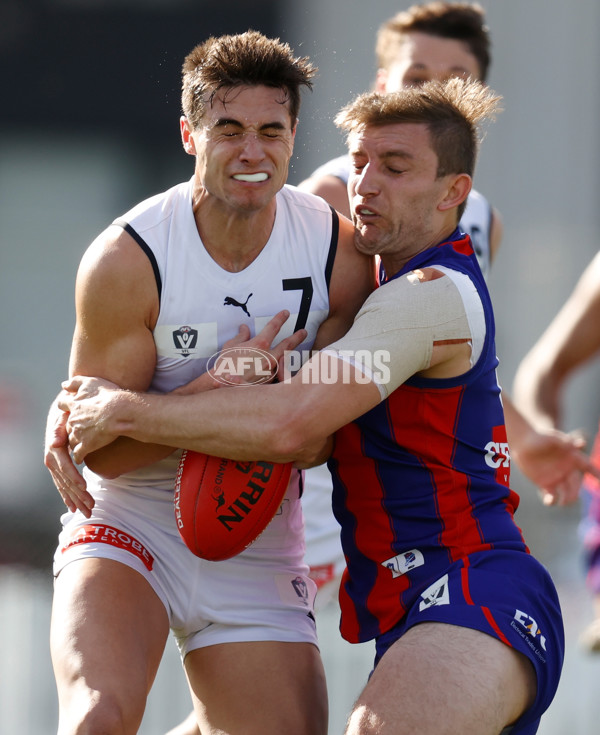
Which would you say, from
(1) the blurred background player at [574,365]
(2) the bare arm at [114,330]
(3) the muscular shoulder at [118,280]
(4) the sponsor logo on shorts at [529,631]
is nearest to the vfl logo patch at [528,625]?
(4) the sponsor logo on shorts at [529,631]

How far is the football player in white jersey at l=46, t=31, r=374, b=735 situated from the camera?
3.41m

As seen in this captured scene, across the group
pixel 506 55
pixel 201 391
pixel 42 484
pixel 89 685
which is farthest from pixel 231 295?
pixel 506 55

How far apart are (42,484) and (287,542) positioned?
8.06 metres

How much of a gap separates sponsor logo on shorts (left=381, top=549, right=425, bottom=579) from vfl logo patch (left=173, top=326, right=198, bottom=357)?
0.89 m

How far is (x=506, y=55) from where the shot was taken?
41.4ft

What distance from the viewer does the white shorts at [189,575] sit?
3.64 m

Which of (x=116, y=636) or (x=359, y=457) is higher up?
(x=359, y=457)

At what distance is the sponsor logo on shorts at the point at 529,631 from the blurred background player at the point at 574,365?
5.31 feet

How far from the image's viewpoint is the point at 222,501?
11.1ft

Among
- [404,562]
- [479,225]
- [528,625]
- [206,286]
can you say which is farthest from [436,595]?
[479,225]

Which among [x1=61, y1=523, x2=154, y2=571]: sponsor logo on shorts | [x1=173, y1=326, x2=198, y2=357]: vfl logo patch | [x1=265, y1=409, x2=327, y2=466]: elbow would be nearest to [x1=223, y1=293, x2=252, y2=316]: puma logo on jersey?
[x1=173, y1=326, x2=198, y2=357]: vfl logo patch

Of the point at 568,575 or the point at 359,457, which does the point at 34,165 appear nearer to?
the point at 568,575

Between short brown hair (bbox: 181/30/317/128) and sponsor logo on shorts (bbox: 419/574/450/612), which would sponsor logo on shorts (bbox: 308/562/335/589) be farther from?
short brown hair (bbox: 181/30/317/128)

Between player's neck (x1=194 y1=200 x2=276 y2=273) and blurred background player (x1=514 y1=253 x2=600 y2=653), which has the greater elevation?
player's neck (x1=194 y1=200 x2=276 y2=273)
